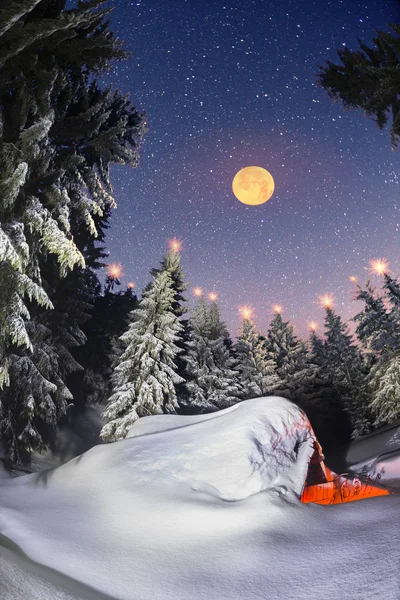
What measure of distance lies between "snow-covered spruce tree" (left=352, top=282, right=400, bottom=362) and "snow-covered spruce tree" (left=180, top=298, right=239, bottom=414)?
10.1 metres

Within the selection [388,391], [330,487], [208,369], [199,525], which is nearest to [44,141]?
[199,525]

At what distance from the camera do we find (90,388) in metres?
27.1

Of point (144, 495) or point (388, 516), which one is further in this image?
point (144, 495)

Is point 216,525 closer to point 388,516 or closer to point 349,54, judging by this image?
point 388,516

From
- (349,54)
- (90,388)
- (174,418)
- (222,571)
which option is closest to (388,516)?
(222,571)

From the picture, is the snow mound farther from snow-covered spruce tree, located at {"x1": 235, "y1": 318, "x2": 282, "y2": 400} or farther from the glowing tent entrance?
snow-covered spruce tree, located at {"x1": 235, "y1": 318, "x2": 282, "y2": 400}

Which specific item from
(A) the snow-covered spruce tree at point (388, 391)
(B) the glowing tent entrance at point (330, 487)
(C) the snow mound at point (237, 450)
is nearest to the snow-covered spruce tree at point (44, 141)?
(C) the snow mound at point (237, 450)

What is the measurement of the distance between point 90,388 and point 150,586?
83.7 feet

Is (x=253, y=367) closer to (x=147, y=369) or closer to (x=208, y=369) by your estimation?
(x=208, y=369)

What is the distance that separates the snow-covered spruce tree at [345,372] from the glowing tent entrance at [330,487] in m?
22.8

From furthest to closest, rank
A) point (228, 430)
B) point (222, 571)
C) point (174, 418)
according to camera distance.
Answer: point (174, 418) → point (228, 430) → point (222, 571)

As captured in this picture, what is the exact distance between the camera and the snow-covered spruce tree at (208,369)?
75.7 feet

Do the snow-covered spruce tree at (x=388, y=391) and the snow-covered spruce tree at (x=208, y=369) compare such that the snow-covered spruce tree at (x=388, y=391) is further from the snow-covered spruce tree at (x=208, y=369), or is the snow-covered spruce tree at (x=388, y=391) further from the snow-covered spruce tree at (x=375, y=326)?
the snow-covered spruce tree at (x=208, y=369)

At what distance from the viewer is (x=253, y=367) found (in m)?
28.6
